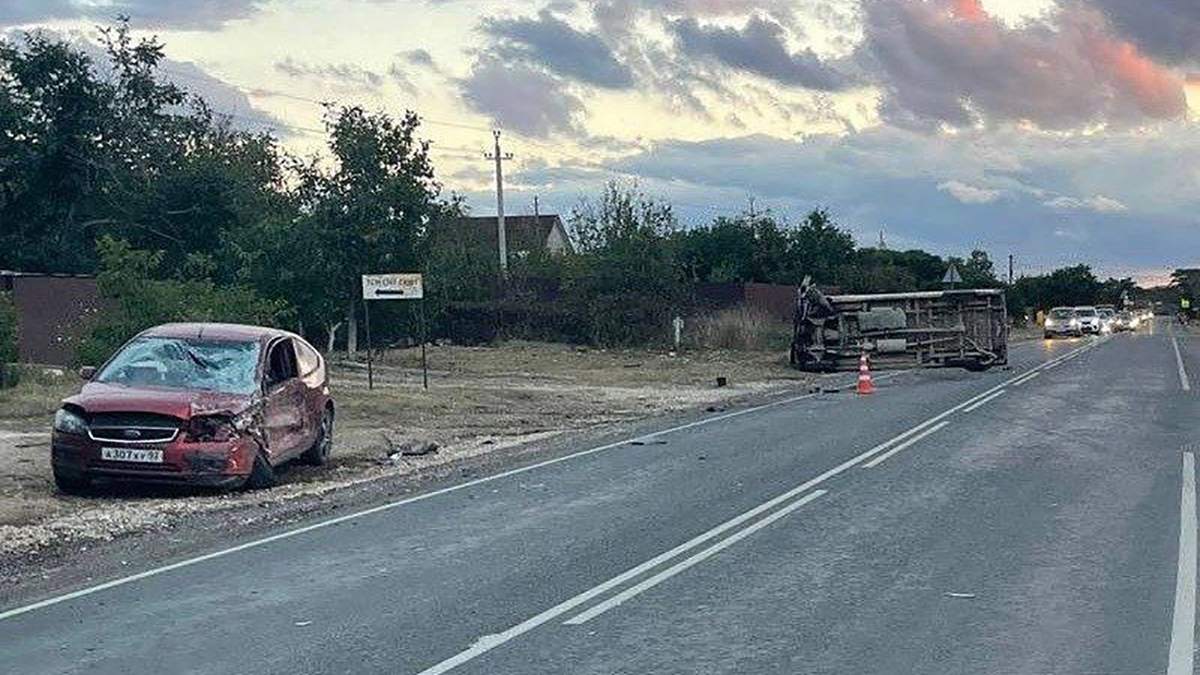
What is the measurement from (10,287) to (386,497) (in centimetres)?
2333

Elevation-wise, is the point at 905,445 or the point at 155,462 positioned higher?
the point at 155,462

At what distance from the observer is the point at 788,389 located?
3234 cm

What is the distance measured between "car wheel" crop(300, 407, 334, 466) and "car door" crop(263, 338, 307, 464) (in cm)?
63

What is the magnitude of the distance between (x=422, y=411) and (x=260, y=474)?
33.4 ft

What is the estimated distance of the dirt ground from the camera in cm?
1345

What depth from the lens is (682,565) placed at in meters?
10.3

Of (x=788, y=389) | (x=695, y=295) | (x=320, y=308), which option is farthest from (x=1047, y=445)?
(x=695, y=295)

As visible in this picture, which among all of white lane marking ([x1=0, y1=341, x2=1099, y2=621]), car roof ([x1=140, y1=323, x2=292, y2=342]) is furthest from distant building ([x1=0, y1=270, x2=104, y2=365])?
car roof ([x1=140, y1=323, x2=292, y2=342])

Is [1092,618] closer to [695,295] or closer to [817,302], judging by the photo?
[817,302]

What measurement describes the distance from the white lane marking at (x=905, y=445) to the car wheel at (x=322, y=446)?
6484 mm

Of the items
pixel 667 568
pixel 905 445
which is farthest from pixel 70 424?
pixel 905 445

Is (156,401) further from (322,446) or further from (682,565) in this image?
(682,565)

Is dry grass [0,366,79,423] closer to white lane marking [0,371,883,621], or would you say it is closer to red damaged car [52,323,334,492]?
red damaged car [52,323,334,492]

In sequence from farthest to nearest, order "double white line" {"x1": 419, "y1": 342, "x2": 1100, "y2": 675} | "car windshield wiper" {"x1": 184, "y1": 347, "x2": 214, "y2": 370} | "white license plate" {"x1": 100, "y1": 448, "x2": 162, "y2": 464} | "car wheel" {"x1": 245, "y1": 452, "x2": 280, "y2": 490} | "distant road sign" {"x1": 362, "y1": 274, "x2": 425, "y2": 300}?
1. "distant road sign" {"x1": 362, "y1": 274, "x2": 425, "y2": 300}
2. "car windshield wiper" {"x1": 184, "y1": 347, "x2": 214, "y2": 370}
3. "car wheel" {"x1": 245, "y1": 452, "x2": 280, "y2": 490}
4. "white license plate" {"x1": 100, "y1": 448, "x2": 162, "y2": 464}
5. "double white line" {"x1": 419, "y1": 342, "x2": 1100, "y2": 675}
